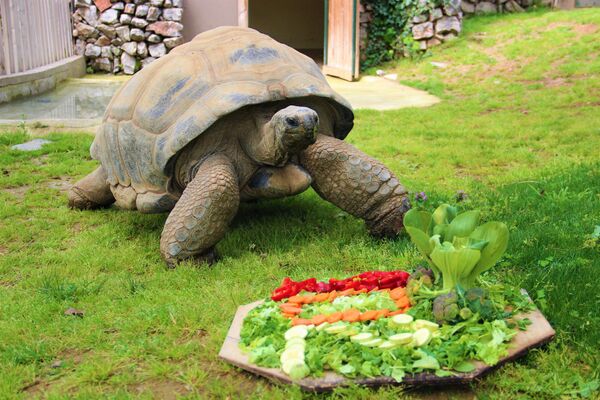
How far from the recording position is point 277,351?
245cm

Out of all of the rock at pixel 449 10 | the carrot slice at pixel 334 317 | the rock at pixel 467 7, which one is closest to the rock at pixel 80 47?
the rock at pixel 449 10

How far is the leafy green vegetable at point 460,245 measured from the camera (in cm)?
254

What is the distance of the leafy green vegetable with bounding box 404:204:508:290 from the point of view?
2.54 m

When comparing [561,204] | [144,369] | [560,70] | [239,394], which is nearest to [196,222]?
[144,369]

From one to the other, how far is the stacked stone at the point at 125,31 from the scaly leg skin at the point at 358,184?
9136mm

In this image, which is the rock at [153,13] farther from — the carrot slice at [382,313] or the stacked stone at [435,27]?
the carrot slice at [382,313]

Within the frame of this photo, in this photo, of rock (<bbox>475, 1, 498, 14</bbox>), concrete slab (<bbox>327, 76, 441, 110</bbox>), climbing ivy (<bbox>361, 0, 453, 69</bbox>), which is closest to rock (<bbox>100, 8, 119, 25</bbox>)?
concrete slab (<bbox>327, 76, 441, 110</bbox>)

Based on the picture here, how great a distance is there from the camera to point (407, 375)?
2.27 m

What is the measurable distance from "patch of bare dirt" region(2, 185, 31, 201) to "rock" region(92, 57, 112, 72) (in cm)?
775

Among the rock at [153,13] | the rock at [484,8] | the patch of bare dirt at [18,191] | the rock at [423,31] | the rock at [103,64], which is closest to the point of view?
the patch of bare dirt at [18,191]

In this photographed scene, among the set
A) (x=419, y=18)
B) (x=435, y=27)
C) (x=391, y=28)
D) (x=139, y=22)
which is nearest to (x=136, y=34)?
(x=139, y=22)

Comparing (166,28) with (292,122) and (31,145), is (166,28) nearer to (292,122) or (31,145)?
(31,145)

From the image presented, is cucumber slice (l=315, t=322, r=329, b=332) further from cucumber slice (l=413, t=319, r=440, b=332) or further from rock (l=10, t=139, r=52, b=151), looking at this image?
rock (l=10, t=139, r=52, b=151)

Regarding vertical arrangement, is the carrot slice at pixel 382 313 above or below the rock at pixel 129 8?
below
